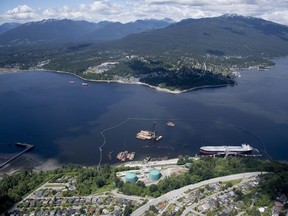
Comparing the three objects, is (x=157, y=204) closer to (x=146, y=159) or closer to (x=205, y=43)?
(x=146, y=159)

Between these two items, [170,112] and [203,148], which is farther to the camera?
[170,112]

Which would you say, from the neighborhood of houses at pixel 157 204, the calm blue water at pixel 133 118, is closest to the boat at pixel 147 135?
the calm blue water at pixel 133 118

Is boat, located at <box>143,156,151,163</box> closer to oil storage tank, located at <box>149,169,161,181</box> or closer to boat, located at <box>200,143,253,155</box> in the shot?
oil storage tank, located at <box>149,169,161,181</box>

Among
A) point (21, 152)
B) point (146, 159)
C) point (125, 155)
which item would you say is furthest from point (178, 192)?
point (21, 152)

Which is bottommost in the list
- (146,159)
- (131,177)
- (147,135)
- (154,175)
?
(146,159)

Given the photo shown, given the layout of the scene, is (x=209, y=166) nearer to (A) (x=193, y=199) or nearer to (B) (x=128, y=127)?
(A) (x=193, y=199)

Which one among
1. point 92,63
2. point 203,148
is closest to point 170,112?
point 203,148

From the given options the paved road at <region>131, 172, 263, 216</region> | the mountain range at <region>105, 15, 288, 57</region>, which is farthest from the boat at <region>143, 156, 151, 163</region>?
the mountain range at <region>105, 15, 288, 57</region>
